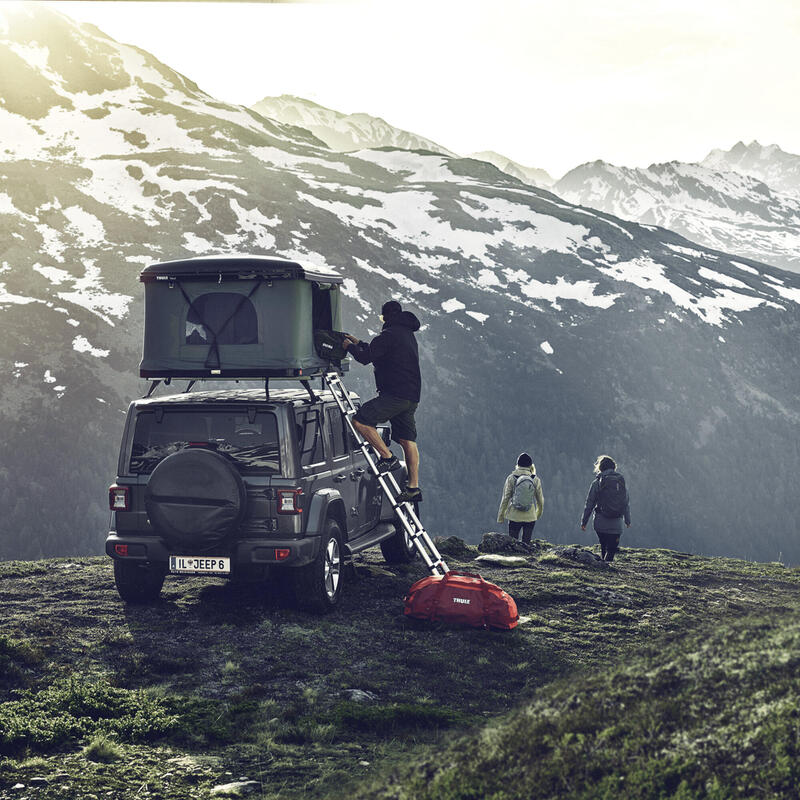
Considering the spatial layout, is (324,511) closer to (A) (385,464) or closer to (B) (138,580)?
(A) (385,464)

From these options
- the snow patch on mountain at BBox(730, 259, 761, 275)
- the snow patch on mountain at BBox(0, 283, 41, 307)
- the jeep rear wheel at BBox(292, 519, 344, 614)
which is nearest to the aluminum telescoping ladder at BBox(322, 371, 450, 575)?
the jeep rear wheel at BBox(292, 519, 344, 614)

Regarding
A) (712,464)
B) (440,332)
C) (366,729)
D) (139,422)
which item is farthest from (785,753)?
(712,464)

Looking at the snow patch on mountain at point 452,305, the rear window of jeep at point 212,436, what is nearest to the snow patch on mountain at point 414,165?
the snow patch on mountain at point 452,305

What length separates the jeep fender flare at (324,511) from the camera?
36.9 feet

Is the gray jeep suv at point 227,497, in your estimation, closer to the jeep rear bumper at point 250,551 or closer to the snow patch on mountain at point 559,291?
the jeep rear bumper at point 250,551

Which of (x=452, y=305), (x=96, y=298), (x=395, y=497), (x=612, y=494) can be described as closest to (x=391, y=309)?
(x=395, y=497)

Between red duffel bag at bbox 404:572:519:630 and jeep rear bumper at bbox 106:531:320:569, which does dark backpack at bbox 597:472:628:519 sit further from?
jeep rear bumper at bbox 106:531:320:569

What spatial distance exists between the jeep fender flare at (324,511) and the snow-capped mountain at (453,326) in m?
65.2

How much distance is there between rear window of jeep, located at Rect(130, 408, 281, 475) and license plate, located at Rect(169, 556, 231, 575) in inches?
45.0

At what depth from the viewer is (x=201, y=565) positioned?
1096cm

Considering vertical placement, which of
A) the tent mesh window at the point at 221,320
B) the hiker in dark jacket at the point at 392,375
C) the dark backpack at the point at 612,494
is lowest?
the dark backpack at the point at 612,494

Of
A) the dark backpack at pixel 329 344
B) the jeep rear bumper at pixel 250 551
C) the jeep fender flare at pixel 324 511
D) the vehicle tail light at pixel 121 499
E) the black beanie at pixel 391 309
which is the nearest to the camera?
the jeep rear bumper at pixel 250 551

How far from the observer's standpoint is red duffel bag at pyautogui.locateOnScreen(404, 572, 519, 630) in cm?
1132

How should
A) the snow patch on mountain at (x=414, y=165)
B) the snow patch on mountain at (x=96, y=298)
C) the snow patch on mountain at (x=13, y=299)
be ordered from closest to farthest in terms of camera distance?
the snow patch on mountain at (x=13, y=299) < the snow patch on mountain at (x=96, y=298) < the snow patch on mountain at (x=414, y=165)
